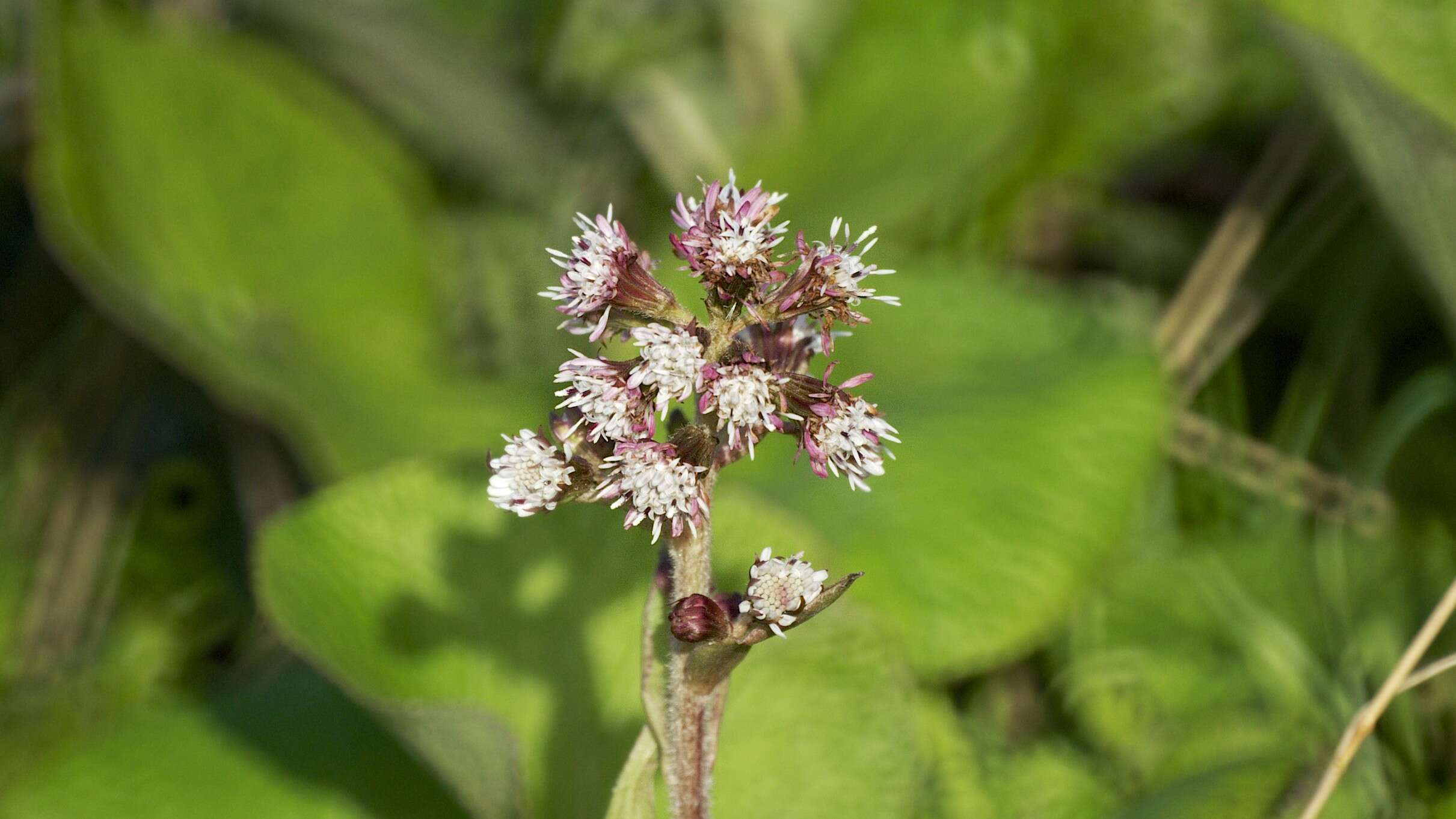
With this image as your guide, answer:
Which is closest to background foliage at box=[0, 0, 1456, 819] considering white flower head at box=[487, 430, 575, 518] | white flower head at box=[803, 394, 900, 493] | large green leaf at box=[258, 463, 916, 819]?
large green leaf at box=[258, 463, 916, 819]

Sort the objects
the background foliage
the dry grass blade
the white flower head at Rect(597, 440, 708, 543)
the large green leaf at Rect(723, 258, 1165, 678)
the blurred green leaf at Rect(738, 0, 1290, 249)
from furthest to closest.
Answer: the blurred green leaf at Rect(738, 0, 1290, 249) → the dry grass blade → the large green leaf at Rect(723, 258, 1165, 678) → the background foliage → the white flower head at Rect(597, 440, 708, 543)

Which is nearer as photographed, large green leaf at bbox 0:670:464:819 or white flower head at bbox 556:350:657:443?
white flower head at bbox 556:350:657:443

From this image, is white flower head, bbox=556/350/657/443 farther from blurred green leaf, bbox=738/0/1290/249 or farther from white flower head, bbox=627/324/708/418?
blurred green leaf, bbox=738/0/1290/249

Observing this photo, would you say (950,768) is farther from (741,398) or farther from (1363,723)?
(741,398)

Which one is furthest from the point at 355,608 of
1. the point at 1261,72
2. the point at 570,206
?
the point at 1261,72

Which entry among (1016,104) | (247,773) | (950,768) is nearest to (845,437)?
(950,768)

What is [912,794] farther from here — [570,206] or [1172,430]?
[570,206]

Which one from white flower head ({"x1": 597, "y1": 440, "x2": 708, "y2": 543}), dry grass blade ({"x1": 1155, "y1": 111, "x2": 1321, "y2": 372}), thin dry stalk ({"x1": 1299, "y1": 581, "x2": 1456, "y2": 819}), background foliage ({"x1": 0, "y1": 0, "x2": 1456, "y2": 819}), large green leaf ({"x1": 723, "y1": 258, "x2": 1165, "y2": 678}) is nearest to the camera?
white flower head ({"x1": 597, "y1": 440, "x2": 708, "y2": 543})
